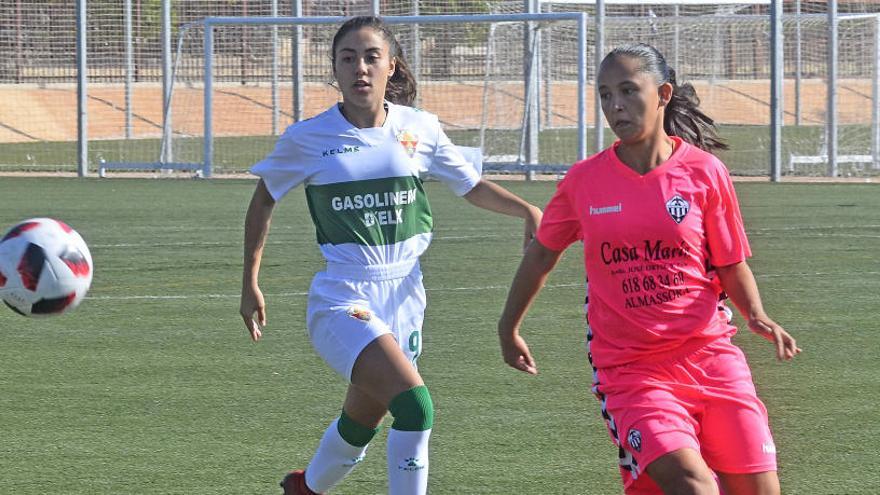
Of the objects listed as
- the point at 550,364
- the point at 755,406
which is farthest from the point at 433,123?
the point at 550,364

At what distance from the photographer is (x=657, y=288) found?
439 cm

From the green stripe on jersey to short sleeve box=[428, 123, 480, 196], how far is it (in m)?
0.29

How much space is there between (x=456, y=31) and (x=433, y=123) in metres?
19.6

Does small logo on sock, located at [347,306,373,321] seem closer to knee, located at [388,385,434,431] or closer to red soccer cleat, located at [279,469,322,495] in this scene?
knee, located at [388,385,434,431]

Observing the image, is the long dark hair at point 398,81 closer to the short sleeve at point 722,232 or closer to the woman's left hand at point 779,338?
the short sleeve at point 722,232

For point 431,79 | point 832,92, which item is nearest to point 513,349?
point 832,92

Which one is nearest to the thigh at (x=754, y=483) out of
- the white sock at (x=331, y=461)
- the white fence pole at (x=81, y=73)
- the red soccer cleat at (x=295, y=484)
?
the white sock at (x=331, y=461)

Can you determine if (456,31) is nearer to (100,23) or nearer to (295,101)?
(295,101)

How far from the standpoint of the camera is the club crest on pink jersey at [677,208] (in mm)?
4398

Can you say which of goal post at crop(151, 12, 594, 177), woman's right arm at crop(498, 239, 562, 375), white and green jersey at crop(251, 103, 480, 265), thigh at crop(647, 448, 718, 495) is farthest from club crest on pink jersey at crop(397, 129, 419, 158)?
goal post at crop(151, 12, 594, 177)

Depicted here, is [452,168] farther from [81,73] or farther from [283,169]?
[81,73]

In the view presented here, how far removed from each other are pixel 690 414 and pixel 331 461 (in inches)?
59.8

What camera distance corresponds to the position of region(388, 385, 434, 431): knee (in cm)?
483

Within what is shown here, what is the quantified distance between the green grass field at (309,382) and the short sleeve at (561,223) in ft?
4.50
